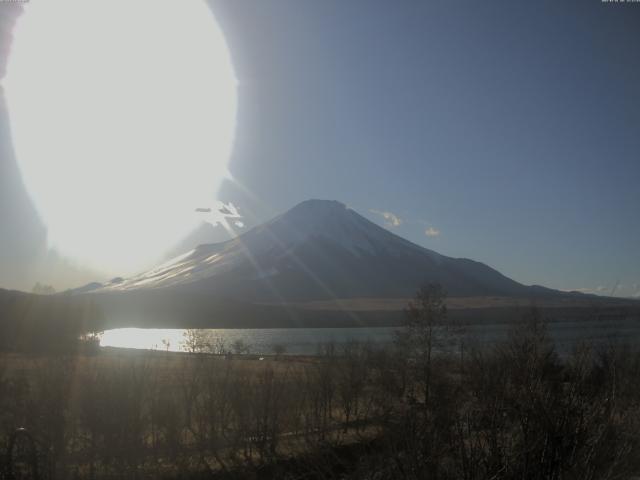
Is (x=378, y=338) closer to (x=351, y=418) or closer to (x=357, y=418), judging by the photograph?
(x=351, y=418)

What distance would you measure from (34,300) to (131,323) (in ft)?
318

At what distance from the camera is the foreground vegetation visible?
4125mm

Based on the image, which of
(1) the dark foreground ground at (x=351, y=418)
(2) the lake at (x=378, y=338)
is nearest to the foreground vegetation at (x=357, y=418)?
(1) the dark foreground ground at (x=351, y=418)

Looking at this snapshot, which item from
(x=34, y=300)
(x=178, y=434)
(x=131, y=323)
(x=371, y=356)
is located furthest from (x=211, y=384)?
(x=131, y=323)

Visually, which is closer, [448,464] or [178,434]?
[448,464]

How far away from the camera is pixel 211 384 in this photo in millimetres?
16641

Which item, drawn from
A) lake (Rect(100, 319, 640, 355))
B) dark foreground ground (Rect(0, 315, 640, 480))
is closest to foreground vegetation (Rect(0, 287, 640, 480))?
dark foreground ground (Rect(0, 315, 640, 480))

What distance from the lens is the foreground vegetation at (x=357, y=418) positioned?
13.5 feet

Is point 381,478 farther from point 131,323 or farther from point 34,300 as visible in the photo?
point 131,323

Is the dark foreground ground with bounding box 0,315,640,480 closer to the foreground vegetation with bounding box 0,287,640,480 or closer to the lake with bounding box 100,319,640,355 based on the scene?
the foreground vegetation with bounding box 0,287,640,480

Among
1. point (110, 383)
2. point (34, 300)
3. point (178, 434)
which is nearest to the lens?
point (110, 383)

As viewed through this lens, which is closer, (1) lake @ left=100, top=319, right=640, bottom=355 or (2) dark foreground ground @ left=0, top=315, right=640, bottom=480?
(2) dark foreground ground @ left=0, top=315, right=640, bottom=480

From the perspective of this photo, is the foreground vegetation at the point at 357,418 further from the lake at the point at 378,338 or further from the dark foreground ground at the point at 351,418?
the lake at the point at 378,338

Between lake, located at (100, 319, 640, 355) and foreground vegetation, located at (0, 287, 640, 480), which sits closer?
foreground vegetation, located at (0, 287, 640, 480)
